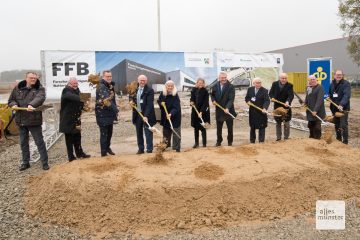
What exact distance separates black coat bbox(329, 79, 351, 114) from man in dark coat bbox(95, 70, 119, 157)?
4.72m

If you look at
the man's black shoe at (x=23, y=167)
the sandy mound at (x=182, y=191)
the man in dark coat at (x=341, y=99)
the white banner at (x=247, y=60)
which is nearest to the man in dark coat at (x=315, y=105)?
the man in dark coat at (x=341, y=99)

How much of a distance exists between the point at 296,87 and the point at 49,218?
28.4 m

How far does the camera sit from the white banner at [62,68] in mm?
13852

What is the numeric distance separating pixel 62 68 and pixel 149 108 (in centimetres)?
857

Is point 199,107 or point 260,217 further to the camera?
point 199,107

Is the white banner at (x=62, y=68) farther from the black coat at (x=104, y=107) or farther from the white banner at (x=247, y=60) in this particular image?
the black coat at (x=104, y=107)

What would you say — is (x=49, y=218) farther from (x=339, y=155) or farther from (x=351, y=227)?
(x=339, y=155)

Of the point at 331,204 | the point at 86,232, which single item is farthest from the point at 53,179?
the point at 331,204

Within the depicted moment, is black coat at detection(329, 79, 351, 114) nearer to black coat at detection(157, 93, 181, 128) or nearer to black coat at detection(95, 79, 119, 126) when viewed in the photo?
black coat at detection(157, 93, 181, 128)

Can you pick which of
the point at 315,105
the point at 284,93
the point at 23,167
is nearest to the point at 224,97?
the point at 284,93

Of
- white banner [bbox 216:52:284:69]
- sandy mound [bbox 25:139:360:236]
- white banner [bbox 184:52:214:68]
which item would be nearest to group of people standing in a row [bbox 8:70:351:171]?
sandy mound [bbox 25:139:360:236]

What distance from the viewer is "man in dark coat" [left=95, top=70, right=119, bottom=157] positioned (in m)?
6.45

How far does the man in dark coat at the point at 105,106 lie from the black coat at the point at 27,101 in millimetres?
952

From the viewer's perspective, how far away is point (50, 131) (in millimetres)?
10391
